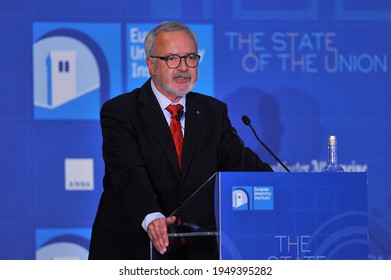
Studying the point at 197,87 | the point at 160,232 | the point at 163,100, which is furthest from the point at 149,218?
the point at 197,87

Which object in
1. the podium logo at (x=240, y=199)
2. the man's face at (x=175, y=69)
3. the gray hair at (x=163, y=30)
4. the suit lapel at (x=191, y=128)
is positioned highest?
the gray hair at (x=163, y=30)

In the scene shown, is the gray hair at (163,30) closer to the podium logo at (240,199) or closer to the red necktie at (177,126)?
the red necktie at (177,126)

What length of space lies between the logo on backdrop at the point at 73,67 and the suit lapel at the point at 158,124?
1230 mm

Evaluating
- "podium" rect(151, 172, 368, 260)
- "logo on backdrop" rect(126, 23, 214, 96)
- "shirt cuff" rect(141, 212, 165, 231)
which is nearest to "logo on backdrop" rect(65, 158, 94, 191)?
"logo on backdrop" rect(126, 23, 214, 96)

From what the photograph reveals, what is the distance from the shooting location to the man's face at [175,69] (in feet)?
11.0

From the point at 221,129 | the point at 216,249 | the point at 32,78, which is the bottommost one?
the point at 216,249

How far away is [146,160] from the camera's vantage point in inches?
128

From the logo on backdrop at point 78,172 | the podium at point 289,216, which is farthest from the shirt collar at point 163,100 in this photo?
the logo on backdrop at point 78,172

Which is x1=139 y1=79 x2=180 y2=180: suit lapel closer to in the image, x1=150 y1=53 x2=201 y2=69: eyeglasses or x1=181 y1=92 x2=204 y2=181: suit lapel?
x1=181 y1=92 x2=204 y2=181: suit lapel

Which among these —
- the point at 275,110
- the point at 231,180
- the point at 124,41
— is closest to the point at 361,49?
the point at 275,110

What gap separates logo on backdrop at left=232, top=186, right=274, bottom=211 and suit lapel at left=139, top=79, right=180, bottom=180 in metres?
0.76

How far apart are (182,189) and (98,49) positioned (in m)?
1.66

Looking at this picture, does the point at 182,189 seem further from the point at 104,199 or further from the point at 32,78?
the point at 32,78

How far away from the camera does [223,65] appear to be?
4.68m
